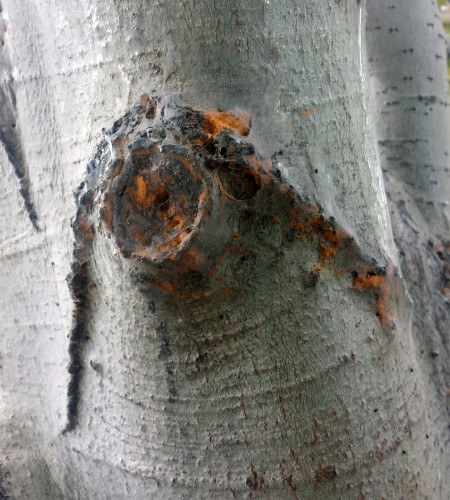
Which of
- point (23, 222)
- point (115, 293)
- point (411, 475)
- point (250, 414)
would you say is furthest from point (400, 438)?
point (23, 222)

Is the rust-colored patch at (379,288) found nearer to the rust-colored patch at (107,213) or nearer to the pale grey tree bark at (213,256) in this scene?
the pale grey tree bark at (213,256)

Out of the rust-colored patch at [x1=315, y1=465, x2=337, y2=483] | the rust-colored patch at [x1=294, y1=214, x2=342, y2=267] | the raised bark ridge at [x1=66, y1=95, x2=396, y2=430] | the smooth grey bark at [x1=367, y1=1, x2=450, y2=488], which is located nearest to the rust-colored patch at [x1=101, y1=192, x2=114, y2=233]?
the raised bark ridge at [x1=66, y1=95, x2=396, y2=430]

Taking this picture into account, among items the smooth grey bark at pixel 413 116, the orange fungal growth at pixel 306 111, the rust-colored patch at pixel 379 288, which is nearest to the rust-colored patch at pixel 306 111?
the orange fungal growth at pixel 306 111

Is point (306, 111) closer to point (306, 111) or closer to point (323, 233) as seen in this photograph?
point (306, 111)

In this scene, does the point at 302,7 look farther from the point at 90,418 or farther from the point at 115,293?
the point at 90,418

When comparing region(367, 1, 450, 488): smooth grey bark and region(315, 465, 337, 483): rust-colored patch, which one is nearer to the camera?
region(315, 465, 337, 483): rust-colored patch

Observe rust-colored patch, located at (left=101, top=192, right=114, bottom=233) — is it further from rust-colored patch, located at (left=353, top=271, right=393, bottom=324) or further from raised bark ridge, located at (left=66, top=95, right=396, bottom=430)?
rust-colored patch, located at (left=353, top=271, right=393, bottom=324)
